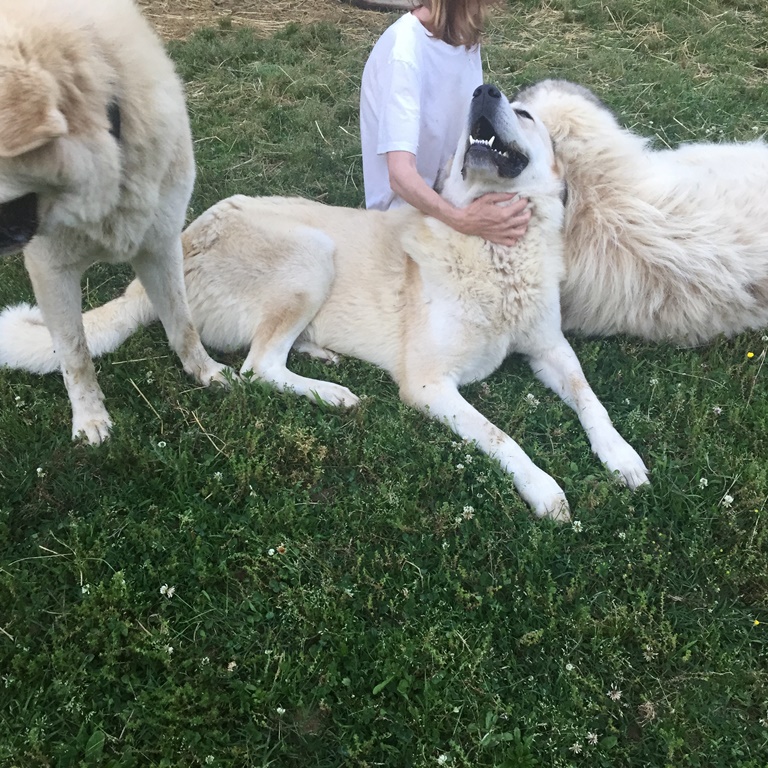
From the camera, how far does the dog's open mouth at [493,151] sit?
8.73ft

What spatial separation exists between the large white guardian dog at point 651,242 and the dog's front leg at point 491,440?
2.89ft

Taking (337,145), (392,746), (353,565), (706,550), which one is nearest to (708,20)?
(337,145)

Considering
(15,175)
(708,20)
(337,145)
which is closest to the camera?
(15,175)

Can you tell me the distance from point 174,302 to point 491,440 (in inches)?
57.9

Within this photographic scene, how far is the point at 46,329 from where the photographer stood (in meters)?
2.74

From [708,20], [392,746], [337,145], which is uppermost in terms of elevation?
[708,20]

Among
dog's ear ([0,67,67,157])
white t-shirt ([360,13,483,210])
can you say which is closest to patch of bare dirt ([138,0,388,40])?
white t-shirt ([360,13,483,210])

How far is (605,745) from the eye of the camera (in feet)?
5.27

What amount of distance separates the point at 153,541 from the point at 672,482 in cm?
186

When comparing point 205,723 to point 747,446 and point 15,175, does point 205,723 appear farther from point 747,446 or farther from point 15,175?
point 747,446

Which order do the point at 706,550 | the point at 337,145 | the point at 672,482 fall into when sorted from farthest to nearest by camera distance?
the point at 337,145, the point at 672,482, the point at 706,550

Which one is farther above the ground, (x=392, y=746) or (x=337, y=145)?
(x=337, y=145)

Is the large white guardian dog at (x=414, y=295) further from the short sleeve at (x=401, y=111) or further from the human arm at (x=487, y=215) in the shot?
the short sleeve at (x=401, y=111)

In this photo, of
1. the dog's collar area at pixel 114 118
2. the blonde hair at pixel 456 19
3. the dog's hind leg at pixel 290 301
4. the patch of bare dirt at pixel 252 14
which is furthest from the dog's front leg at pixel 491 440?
the patch of bare dirt at pixel 252 14
